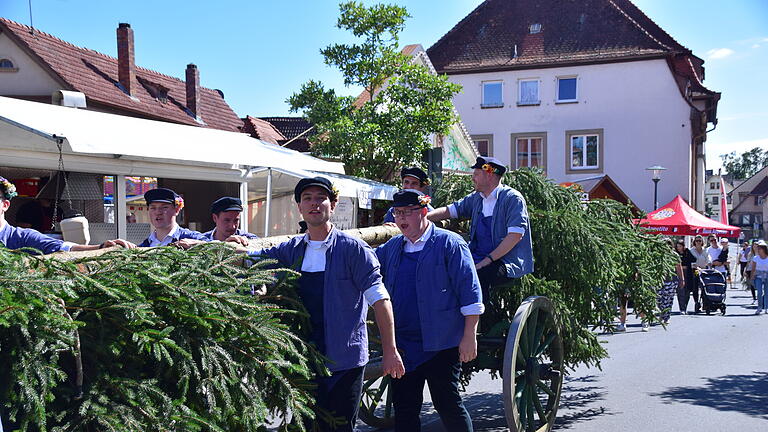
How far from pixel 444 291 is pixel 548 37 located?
109 feet

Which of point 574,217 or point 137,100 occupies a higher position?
point 137,100

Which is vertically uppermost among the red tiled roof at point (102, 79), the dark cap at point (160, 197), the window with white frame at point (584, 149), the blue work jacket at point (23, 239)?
the red tiled roof at point (102, 79)

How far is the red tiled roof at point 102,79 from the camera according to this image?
20047 millimetres

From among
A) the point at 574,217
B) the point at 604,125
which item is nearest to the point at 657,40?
the point at 604,125

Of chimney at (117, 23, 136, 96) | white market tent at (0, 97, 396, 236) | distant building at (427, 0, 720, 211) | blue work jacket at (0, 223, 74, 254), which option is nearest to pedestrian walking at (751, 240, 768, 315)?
white market tent at (0, 97, 396, 236)

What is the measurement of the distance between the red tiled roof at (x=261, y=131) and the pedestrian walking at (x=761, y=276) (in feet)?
59.5

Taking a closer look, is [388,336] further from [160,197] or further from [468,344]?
[160,197]

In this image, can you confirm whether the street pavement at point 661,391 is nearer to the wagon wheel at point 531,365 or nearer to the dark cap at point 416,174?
the wagon wheel at point 531,365

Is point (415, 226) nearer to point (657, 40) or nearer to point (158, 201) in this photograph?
point (158, 201)

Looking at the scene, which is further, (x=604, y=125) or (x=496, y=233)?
(x=604, y=125)

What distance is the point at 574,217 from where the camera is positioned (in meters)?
5.55

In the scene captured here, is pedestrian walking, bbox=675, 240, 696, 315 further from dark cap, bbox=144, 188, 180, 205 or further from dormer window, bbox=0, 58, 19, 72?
dormer window, bbox=0, 58, 19, 72

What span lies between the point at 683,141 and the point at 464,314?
31.8 metres

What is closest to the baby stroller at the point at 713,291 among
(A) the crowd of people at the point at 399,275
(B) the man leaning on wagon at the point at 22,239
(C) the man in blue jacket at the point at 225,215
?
(A) the crowd of people at the point at 399,275
